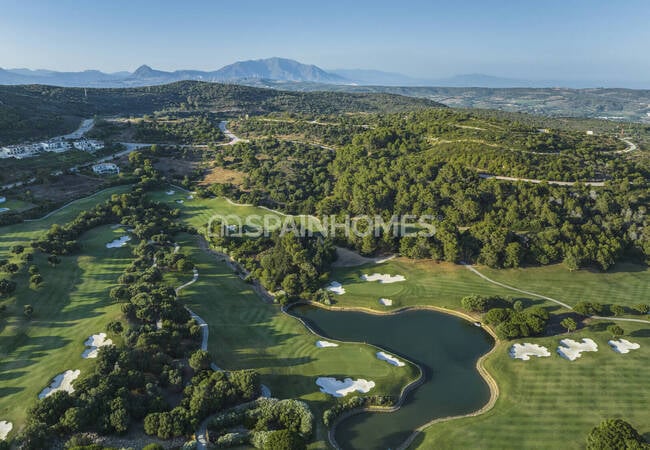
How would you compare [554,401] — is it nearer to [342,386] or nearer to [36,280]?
[342,386]

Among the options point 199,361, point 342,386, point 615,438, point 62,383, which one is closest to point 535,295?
point 615,438

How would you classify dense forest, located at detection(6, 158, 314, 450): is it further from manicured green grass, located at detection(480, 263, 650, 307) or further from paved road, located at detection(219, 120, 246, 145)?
paved road, located at detection(219, 120, 246, 145)

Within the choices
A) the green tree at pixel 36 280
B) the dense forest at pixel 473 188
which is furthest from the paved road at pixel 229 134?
the green tree at pixel 36 280

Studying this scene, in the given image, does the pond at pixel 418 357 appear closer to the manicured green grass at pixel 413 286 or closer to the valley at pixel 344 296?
the valley at pixel 344 296

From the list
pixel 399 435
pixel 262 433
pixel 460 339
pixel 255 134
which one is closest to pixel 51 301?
pixel 262 433

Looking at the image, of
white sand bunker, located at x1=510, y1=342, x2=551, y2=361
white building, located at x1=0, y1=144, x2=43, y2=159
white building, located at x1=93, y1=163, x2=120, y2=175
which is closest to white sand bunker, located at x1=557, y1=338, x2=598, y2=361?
white sand bunker, located at x1=510, y1=342, x2=551, y2=361

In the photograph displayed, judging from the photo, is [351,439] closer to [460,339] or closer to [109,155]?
[460,339]

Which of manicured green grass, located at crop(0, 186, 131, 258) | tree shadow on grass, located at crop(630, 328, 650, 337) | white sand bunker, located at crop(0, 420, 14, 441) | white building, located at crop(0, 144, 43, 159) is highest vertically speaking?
white building, located at crop(0, 144, 43, 159)
